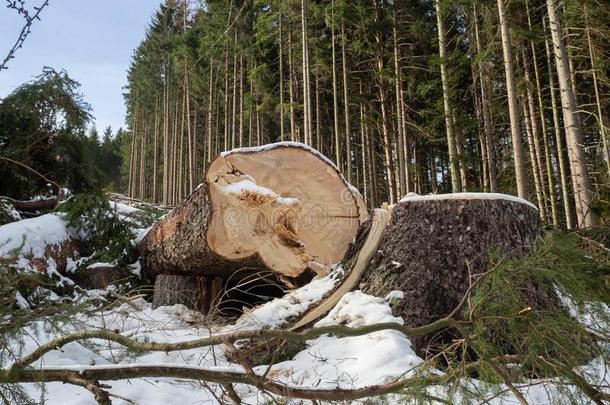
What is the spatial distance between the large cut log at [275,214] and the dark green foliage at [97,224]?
5.87ft

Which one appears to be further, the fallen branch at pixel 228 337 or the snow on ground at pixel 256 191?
the snow on ground at pixel 256 191

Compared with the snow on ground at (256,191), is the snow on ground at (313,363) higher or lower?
lower

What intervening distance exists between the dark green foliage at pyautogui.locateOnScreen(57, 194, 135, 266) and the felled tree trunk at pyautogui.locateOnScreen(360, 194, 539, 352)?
148 inches

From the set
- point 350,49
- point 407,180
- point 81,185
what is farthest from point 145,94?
point 81,185

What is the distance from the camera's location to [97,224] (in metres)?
6.01

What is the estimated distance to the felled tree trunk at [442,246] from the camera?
10.5 ft

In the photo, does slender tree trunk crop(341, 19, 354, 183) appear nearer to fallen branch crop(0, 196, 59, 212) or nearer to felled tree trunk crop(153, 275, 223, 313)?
fallen branch crop(0, 196, 59, 212)

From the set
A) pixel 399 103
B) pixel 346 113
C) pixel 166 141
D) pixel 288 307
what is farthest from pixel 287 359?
pixel 166 141

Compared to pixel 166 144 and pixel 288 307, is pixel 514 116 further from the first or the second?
pixel 166 144

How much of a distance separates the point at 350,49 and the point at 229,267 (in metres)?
15.3

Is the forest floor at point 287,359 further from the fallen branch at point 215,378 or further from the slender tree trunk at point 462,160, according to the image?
the slender tree trunk at point 462,160

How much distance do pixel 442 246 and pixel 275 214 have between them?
5.41 ft

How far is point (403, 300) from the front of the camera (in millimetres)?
3174

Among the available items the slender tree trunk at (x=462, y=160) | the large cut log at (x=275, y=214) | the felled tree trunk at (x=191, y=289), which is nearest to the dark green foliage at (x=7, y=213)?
the felled tree trunk at (x=191, y=289)
